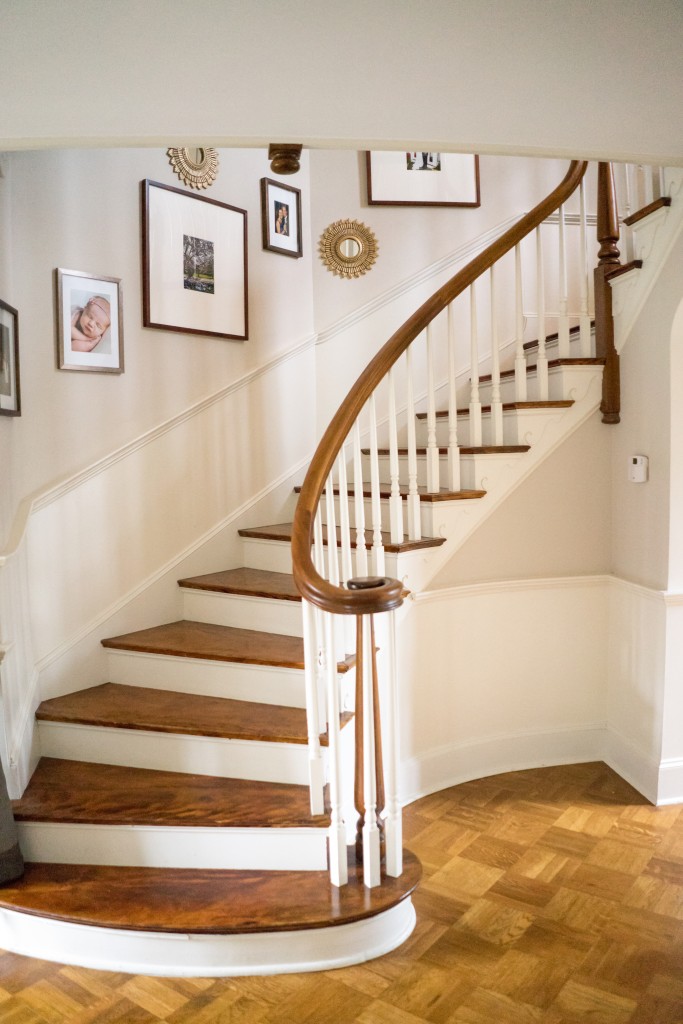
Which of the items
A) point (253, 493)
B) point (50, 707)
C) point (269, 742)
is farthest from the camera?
point (253, 493)

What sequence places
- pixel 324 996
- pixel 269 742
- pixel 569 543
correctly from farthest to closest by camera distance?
pixel 569 543 → pixel 269 742 → pixel 324 996

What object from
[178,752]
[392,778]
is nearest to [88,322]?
[178,752]

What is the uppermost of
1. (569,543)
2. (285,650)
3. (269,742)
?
(569,543)

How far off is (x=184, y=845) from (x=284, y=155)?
1973 mm

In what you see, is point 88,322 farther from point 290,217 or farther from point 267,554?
point 290,217

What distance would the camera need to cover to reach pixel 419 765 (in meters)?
2.97

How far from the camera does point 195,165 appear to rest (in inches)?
132

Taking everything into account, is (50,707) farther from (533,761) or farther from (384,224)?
(384,224)

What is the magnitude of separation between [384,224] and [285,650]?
2569mm

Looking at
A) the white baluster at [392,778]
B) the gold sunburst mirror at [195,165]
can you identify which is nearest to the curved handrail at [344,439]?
the white baluster at [392,778]

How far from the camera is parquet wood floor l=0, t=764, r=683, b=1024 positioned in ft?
6.01

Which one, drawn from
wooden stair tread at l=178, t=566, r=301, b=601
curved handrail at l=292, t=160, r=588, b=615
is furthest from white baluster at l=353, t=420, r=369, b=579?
wooden stair tread at l=178, t=566, r=301, b=601

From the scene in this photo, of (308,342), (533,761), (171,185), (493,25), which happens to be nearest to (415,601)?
(533,761)

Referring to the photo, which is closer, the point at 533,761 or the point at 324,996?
the point at 324,996
